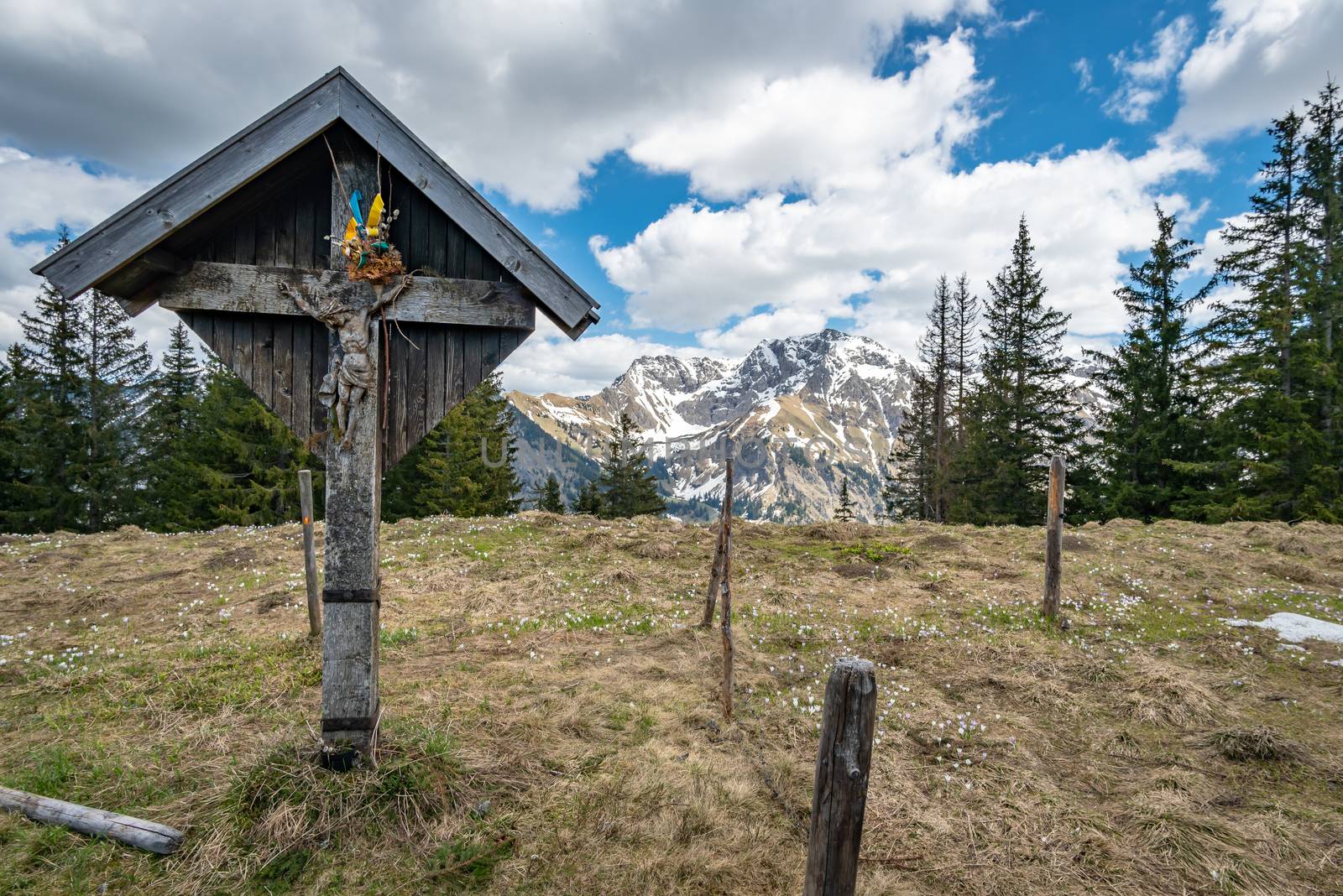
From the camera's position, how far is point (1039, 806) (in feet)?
18.2

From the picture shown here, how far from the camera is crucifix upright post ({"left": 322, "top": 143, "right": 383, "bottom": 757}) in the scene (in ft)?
14.8

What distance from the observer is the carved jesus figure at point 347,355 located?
4.52 m

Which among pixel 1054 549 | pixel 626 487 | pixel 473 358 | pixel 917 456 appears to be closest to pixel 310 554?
pixel 473 358

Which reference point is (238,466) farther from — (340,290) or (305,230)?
(340,290)

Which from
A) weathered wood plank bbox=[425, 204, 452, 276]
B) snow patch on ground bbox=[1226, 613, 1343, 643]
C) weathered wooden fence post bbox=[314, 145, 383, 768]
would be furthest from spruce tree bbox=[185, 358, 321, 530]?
snow patch on ground bbox=[1226, 613, 1343, 643]

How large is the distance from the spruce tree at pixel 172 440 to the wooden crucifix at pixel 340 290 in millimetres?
36021

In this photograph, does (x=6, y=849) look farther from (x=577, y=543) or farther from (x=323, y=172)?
(x=577, y=543)

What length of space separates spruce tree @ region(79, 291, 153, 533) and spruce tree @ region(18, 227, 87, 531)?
0.43 metres

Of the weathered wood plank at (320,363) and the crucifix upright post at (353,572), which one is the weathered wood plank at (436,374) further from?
the weathered wood plank at (320,363)

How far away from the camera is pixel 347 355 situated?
4.58 m

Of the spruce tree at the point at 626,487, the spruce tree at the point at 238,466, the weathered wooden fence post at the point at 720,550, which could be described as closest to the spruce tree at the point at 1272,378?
the weathered wooden fence post at the point at 720,550

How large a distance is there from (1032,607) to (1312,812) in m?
6.60

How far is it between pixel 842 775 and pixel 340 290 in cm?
520

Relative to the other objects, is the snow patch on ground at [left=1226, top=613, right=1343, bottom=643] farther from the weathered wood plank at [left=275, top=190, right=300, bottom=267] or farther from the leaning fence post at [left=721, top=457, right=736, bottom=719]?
the weathered wood plank at [left=275, top=190, right=300, bottom=267]
